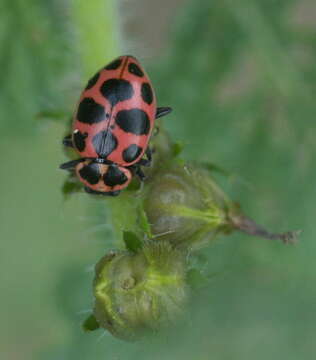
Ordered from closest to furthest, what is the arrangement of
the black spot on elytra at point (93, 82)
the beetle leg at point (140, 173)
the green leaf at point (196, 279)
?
the green leaf at point (196, 279)
the beetle leg at point (140, 173)
the black spot on elytra at point (93, 82)

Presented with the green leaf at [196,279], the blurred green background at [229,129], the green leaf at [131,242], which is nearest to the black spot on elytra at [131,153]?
the green leaf at [131,242]

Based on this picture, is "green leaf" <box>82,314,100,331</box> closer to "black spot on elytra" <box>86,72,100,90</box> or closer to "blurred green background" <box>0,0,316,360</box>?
"black spot on elytra" <box>86,72,100,90</box>

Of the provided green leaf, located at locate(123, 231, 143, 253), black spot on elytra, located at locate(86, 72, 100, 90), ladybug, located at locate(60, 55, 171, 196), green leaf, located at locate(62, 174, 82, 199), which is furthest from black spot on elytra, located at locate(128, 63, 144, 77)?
green leaf, located at locate(123, 231, 143, 253)

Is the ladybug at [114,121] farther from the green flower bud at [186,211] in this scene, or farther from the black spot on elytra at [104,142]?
the green flower bud at [186,211]

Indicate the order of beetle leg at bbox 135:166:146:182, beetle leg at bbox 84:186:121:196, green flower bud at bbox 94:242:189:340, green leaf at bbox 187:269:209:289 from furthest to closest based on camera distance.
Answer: beetle leg at bbox 84:186:121:196 → beetle leg at bbox 135:166:146:182 → green leaf at bbox 187:269:209:289 → green flower bud at bbox 94:242:189:340

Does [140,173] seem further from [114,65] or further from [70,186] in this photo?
[114,65]

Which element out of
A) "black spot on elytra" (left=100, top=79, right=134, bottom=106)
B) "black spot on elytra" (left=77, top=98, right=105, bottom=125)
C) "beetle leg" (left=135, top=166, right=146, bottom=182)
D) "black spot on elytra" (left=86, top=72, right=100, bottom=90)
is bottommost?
"beetle leg" (left=135, top=166, right=146, bottom=182)

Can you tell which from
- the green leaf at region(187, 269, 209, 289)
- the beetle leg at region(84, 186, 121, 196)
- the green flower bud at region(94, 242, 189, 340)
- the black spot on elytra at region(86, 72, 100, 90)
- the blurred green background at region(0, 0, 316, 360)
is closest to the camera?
the green flower bud at region(94, 242, 189, 340)
